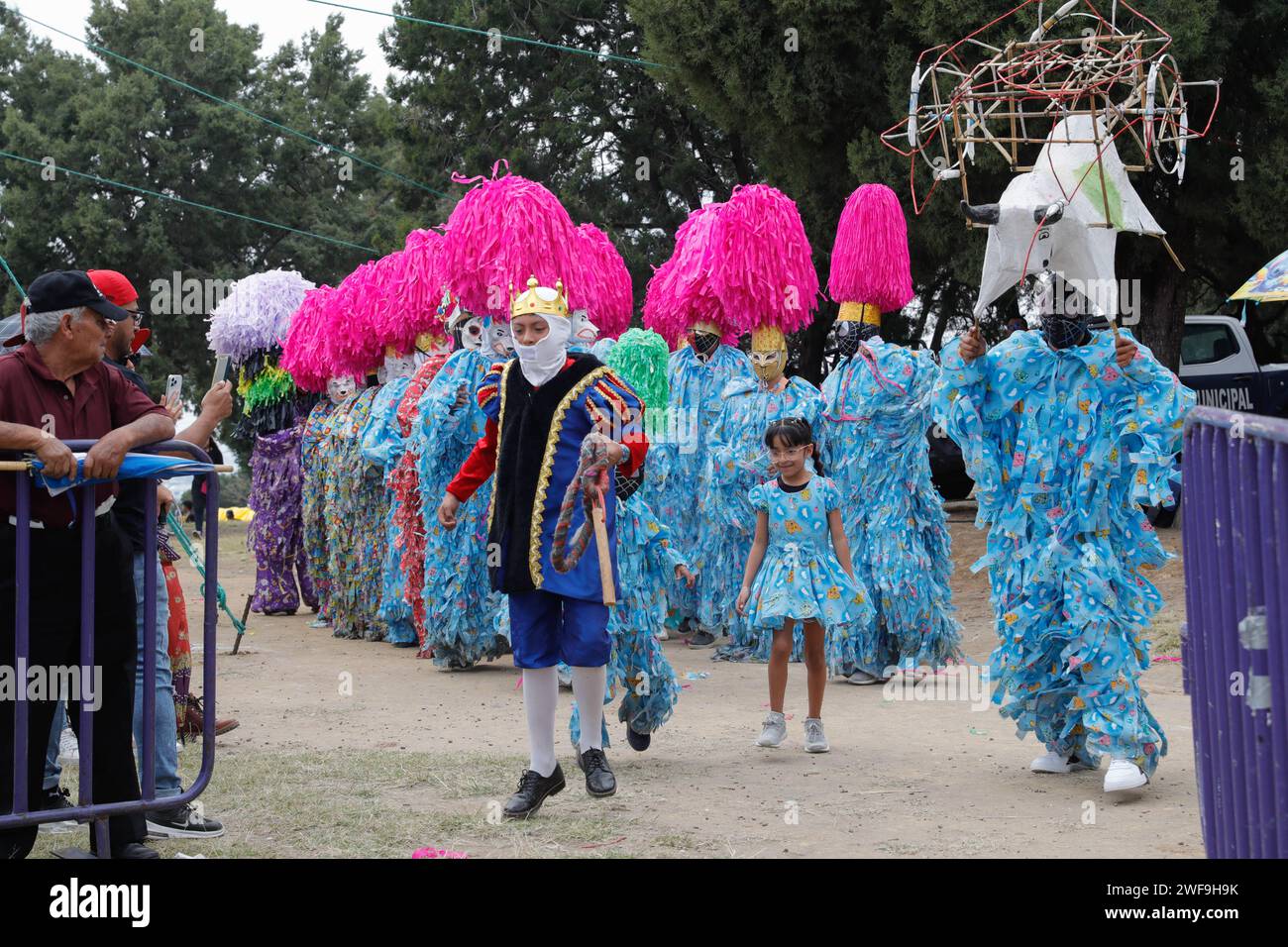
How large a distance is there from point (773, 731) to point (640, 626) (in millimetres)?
891

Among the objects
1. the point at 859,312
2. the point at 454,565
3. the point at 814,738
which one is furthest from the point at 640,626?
the point at 859,312

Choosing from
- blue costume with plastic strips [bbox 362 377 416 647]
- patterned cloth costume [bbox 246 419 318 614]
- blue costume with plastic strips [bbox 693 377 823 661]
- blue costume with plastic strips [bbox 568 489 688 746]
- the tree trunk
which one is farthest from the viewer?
the tree trunk

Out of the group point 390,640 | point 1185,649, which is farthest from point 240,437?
point 1185,649

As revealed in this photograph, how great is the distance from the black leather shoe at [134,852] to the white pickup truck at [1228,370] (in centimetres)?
1346

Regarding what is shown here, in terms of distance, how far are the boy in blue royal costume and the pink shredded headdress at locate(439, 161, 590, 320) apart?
2206 mm

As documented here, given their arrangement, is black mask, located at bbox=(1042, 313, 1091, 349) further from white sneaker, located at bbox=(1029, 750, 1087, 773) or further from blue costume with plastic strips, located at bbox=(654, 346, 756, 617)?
blue costume with plastic strips, located at bbox=(654, 346, 756, 617)

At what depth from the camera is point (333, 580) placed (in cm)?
1141

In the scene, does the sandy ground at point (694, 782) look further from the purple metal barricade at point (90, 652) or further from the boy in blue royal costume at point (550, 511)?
the purple metal barricade at point (90, 652)

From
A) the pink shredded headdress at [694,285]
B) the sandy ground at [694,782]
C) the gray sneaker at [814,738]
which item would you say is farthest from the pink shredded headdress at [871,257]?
the gray sneaker at [814,738]

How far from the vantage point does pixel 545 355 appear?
18.7 ft

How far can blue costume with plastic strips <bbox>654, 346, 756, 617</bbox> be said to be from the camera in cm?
1025

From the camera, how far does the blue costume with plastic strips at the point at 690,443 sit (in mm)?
10250

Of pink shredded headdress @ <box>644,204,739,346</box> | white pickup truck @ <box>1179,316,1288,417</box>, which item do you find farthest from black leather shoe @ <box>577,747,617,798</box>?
white pickup truck @ <box>1179,316,1288,417</box>

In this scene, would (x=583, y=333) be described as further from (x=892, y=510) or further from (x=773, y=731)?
(x=892, y=510)
